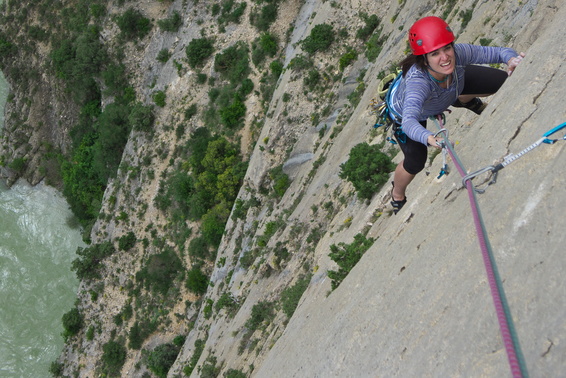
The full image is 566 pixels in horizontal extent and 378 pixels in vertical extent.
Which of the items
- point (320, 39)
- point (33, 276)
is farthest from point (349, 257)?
point (33, 276)

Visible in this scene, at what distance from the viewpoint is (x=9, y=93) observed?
37.2 m

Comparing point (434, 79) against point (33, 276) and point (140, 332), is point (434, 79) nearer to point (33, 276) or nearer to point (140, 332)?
point (140, 332)

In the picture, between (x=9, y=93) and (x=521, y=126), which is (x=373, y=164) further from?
(x=9, y=93)

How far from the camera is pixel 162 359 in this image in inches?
961

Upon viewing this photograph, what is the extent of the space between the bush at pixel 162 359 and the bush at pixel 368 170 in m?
15.4

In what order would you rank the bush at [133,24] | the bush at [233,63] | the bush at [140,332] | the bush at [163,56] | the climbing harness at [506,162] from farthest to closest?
the bush at [133,24] → the bush at [163,56] → the bush at [233,63] → the bush at [140,332] → the climbing harness at [506,162]

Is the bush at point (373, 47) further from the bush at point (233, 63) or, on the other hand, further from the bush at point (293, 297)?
the bush at point (293, 297)

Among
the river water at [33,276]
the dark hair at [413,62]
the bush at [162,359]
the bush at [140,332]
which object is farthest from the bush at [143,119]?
the dark hair at [413,62]

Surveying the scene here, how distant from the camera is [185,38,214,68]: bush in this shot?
2811 cm

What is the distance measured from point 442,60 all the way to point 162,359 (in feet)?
72.0

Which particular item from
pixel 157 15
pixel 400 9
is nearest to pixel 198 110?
pixel 157 15

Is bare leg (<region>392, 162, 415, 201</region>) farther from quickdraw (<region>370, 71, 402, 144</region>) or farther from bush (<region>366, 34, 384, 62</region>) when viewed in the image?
bush (<region>366, 34, 384, 62</region>)

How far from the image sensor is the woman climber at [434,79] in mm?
6078

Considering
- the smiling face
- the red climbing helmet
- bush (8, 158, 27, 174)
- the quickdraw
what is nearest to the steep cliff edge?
the smiling face
